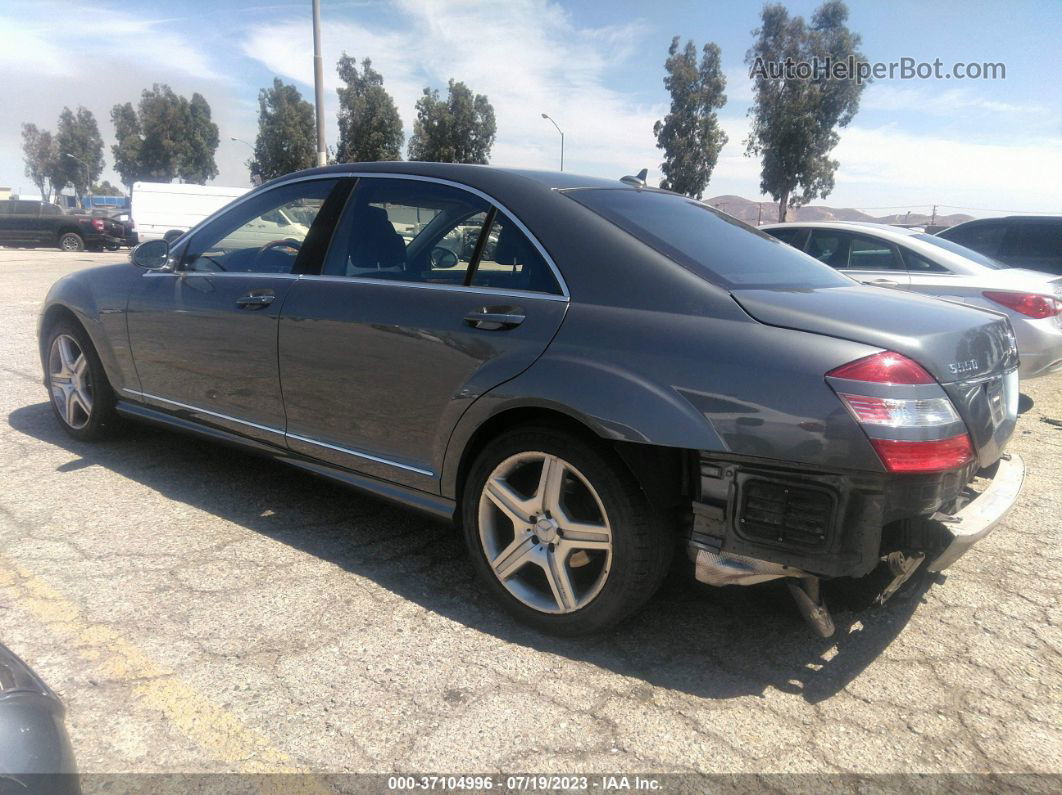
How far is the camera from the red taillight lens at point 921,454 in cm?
208

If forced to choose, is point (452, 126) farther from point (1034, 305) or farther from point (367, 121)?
point (1034, 305)

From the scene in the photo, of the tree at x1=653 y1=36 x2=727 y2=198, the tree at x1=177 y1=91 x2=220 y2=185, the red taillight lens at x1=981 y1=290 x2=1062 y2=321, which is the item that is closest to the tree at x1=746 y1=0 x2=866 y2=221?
the tree at x1=653 y1=36 x2=727 y2=198

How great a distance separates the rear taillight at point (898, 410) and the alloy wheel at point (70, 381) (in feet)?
13.6

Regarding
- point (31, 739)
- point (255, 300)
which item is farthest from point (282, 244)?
point (31, 739)

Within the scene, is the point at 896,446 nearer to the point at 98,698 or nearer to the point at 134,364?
the point at 98,698

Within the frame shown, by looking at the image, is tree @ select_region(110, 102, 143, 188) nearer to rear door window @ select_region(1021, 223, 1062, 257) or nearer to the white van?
the white van

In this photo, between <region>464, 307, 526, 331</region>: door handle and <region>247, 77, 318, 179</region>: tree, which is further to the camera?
<region>247, 77, 318, 179</region>: tree

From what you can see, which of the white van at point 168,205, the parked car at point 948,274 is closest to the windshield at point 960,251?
the parked car at point 948,274

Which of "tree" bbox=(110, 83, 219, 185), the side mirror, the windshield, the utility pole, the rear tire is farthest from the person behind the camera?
"tree" bbox=(110, 83, 219, 185)

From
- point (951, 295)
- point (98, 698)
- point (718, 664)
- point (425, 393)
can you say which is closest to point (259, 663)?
point (98, 698)

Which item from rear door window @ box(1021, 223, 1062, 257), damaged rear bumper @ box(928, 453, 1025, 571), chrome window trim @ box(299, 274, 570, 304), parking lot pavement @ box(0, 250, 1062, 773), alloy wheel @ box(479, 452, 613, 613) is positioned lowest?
parking lot pavement @ box(0, 250, 1062, 773)

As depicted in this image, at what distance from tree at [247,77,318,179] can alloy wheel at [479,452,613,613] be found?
52.9 metres

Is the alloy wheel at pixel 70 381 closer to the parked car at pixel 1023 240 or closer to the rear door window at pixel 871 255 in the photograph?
the rear door window at pixel 871 255

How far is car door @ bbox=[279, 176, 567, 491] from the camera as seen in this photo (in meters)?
2.74
